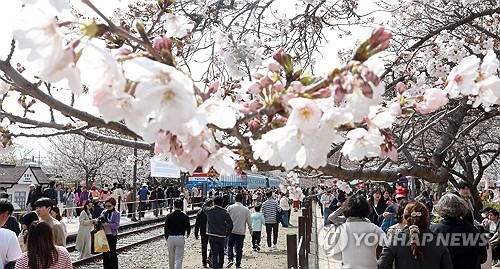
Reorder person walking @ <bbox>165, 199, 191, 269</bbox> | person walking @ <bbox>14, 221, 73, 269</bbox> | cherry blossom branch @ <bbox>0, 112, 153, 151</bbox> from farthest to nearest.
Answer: person walking @ <bbox>165, 199, 191, 269</bbox> < person walking @ <bbox>14, 221, 73, 269</bbox> < cherry blossom branch @ <bbox>0, 112, 153, 151</bbox>

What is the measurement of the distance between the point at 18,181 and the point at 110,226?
1547 cm

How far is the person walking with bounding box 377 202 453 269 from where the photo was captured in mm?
3730

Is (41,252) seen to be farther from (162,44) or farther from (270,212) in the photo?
(270,212)

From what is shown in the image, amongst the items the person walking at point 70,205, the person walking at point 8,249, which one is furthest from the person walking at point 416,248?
the person walking at point 70,205

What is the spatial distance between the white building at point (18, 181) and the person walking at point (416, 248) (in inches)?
824

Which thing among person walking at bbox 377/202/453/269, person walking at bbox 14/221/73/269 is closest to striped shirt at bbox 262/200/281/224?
person walking at bbox 377/202/453/269

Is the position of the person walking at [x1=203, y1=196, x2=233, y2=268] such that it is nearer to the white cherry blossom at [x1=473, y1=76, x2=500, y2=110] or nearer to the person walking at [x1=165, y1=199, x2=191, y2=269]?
the person walking at [x1=165, y1=199, x2=191, y2=269]

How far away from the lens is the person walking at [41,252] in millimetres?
3959

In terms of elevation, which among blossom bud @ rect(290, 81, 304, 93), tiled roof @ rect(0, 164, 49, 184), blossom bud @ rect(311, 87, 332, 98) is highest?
tiled roof @ rect(0, 164, 49, 184)

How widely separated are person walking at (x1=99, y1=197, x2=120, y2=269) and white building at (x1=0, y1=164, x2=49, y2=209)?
14262 millimetres

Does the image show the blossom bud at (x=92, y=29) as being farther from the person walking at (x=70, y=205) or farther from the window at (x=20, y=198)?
the window at (x=20, y=198)

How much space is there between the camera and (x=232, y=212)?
10.2m

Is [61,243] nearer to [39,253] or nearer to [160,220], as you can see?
[39,253]

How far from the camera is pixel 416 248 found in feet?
12.2
